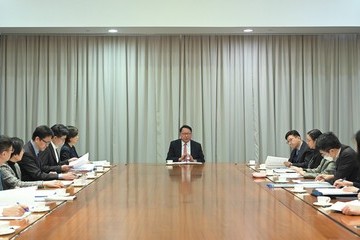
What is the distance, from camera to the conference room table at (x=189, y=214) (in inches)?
95.8

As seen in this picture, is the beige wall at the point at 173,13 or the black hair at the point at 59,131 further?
the beige wall at the point at 173,13

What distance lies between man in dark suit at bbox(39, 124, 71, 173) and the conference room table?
42.9 inches

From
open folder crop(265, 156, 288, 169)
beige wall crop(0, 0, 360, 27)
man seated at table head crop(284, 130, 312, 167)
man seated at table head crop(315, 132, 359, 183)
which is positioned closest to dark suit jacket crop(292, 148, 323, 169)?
man seated at table head crop(284, 130, 312, 167)

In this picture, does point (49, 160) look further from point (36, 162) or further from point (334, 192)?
point (334, 192)

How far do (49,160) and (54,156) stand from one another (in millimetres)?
106

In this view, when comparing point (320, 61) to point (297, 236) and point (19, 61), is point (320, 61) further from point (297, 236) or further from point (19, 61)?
point (297, 236)

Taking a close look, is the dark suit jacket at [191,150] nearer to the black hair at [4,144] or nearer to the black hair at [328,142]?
the black hair at [328,142]

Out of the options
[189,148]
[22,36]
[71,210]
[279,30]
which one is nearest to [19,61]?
[22,36]

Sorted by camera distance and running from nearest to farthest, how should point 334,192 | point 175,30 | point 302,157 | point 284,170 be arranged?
point 334,192 < point 284,170 < point 302,157 < point 175,30

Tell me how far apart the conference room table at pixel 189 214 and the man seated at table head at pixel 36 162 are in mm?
541

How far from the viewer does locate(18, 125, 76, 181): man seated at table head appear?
4.73 m

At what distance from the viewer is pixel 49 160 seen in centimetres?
568

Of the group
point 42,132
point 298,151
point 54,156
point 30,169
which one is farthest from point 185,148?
point 30,169

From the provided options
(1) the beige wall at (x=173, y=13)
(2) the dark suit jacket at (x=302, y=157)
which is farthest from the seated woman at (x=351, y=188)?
(1) the beige wall at (x=173, y=13)
